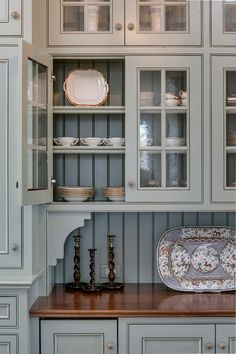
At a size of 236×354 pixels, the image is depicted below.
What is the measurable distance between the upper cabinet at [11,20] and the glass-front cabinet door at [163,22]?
58 centimetres

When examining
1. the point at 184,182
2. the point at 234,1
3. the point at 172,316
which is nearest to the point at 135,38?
the point at 234,1

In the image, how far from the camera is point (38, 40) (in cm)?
268

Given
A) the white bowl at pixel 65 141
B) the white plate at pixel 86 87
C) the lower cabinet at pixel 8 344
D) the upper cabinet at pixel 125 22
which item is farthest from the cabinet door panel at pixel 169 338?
the upper cabinet at pixel 125 22

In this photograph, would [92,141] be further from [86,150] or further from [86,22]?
[86,22]

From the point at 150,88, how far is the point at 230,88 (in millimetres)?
429

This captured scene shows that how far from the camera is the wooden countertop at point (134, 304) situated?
2480 millimetres

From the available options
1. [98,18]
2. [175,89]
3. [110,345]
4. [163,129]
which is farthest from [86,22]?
[110,345]

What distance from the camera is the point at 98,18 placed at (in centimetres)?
279

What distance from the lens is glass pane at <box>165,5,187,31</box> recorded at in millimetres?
2771

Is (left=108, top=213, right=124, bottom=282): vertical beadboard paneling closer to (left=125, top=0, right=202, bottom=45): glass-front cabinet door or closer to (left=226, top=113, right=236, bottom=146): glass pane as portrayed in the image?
(left=226, top=113, right=236, bottom=146): glass pane

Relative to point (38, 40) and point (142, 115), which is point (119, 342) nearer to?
point (142, 115)

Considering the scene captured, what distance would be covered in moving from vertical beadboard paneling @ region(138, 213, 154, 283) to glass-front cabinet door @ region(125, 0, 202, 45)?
1003 millimetres

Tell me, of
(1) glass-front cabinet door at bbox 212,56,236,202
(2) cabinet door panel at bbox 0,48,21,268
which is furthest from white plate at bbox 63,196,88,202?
(1) glass-front cabinet door at bbox 212,56,236,202

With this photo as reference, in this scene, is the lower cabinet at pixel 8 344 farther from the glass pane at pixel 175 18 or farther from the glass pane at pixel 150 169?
the glass pane at pixel 175 18
